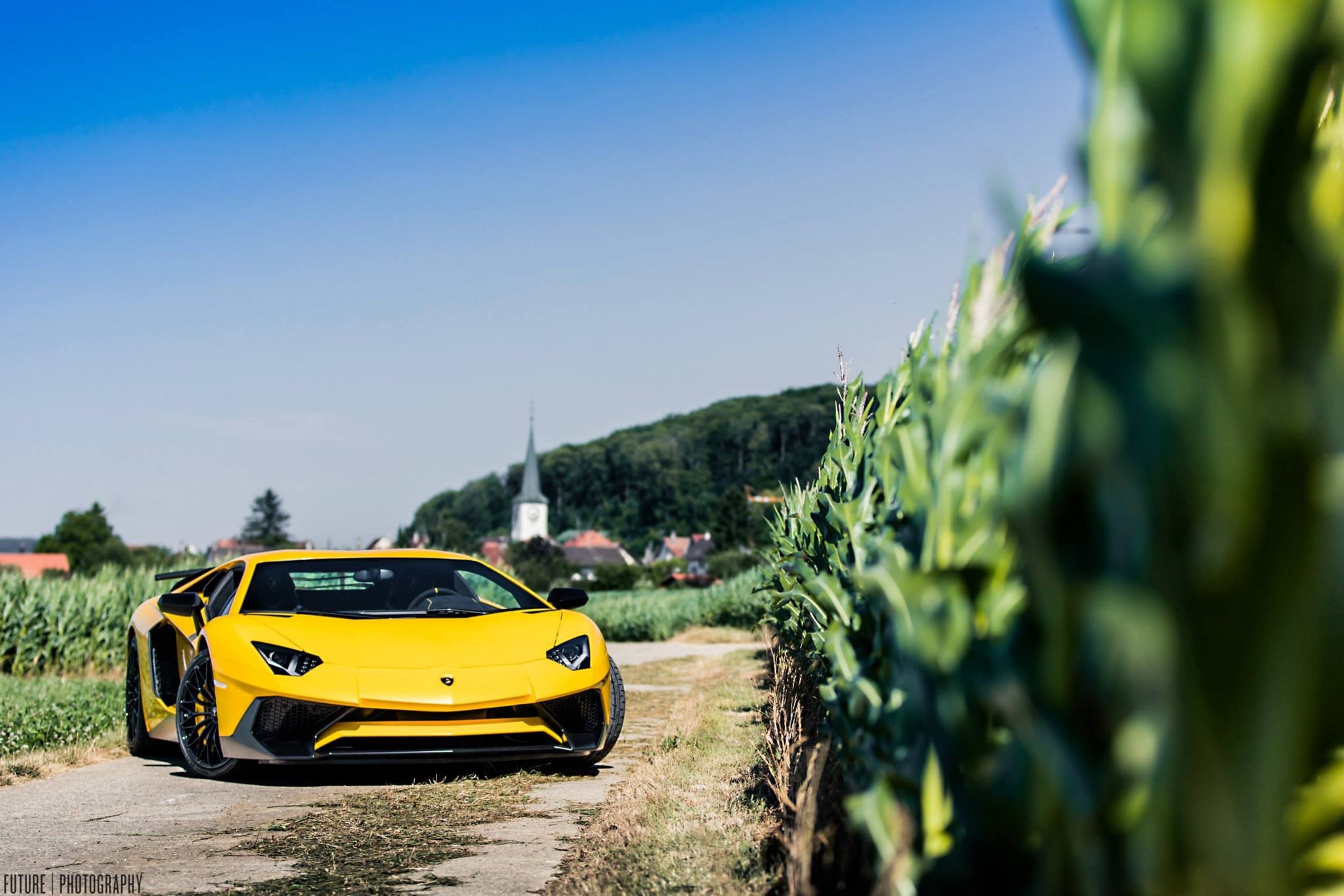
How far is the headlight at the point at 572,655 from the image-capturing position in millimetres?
6152

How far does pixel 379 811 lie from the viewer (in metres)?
5.15

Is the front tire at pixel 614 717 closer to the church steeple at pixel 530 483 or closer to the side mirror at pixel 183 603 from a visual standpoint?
the side mirror at pixel 183 603

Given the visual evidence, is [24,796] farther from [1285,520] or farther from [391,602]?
[1285,520]

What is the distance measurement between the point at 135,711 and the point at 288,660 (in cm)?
239

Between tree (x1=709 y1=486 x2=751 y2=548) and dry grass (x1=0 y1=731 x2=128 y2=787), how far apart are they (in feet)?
320

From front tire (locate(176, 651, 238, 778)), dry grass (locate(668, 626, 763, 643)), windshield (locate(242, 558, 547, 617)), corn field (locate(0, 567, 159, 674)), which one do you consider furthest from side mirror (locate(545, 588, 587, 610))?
dry grass (locate(668, 626, 763, 643))

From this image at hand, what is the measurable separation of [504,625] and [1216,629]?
5377 millimetres

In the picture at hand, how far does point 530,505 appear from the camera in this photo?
479 feet

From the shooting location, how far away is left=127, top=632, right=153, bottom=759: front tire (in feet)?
24.3

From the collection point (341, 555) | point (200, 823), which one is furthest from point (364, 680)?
point (341, 555)

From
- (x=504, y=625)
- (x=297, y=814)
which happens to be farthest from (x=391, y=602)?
(x=297, y=814)

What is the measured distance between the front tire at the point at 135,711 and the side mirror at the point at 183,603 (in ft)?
2.36

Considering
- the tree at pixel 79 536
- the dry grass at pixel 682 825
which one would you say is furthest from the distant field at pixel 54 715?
the tree at pixel 79 536

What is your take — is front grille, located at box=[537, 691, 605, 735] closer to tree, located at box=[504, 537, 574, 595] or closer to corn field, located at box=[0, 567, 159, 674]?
corn field, located at box=[0, 567, 159, 674]
